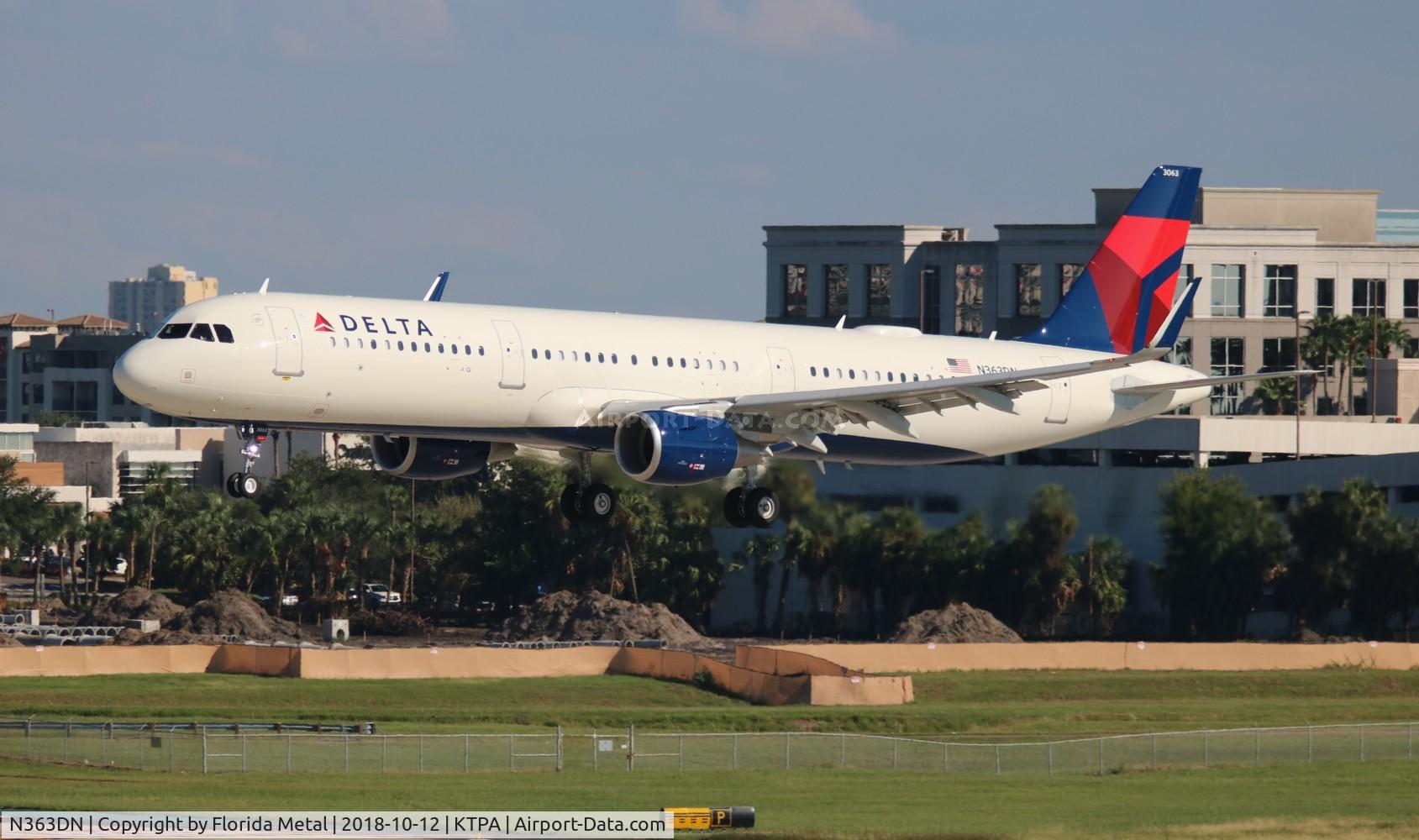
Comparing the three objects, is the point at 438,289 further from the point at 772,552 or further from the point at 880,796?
the point at 772,552

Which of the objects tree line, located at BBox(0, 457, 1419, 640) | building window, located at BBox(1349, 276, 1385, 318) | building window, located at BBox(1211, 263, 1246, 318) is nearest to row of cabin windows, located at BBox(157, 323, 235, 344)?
tree line, located at BBox(0, 457, 1419, 640)

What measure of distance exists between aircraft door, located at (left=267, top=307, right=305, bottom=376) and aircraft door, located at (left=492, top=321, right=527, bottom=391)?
480 cm

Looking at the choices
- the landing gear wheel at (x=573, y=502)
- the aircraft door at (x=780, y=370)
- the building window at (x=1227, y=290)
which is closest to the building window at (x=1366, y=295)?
the building window at (x=1227, y=290)

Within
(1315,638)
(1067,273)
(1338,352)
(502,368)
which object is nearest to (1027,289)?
(1067,273)

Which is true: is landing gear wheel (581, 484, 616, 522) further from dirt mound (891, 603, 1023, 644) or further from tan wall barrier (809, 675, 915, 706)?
dirt mound (891, 603, 1023, 644)

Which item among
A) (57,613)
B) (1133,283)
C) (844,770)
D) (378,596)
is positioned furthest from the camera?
(378,596)

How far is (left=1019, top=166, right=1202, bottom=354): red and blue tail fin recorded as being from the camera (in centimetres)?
6388

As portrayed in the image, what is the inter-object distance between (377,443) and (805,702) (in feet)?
90.1

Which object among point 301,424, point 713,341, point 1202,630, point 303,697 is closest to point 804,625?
point 1202,630

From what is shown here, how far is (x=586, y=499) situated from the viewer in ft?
181

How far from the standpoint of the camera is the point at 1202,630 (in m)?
90.9

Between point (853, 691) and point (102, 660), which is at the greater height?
point (102, 660)

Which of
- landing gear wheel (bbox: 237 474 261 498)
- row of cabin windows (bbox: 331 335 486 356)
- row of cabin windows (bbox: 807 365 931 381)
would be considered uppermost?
row of cabin windows (bbox: 331 335 486 356)

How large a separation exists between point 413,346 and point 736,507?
36.8 ft
